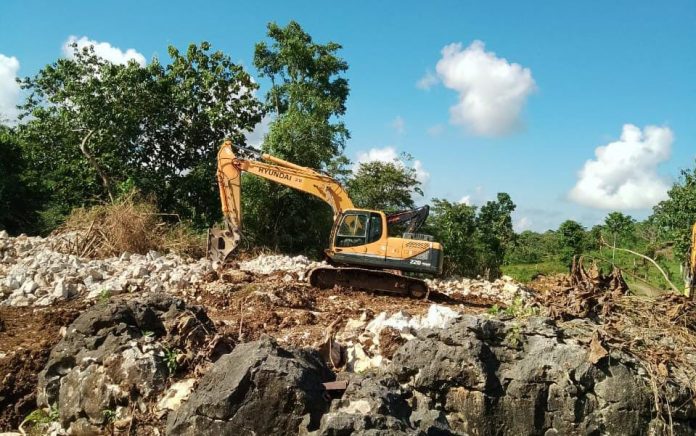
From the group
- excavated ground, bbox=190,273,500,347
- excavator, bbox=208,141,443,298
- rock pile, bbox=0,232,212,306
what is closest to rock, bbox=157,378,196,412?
excavated ground, bbox=190,273,500,347

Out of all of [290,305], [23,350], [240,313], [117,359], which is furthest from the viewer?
[290,305]

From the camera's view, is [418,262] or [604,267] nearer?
[418,262]

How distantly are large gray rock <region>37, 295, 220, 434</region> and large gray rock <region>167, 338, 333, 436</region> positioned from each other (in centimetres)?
90

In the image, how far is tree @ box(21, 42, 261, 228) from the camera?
18875 mm

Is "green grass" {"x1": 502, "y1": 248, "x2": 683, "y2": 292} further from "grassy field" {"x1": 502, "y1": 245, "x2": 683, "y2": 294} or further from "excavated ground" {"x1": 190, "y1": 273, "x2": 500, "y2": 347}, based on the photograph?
"excavated ground" {"x1": 190, "y1": 273, "x2": 500, "y2": 347}

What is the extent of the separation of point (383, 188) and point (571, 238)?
23.2 ft

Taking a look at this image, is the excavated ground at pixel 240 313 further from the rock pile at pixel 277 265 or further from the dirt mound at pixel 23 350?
the rock pile at pixel 277 265

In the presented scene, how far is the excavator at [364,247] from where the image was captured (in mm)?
12102

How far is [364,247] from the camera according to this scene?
488 inches

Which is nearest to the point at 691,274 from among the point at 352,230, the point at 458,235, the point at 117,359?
the point at 352,230

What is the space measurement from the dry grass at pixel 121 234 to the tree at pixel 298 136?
3536mm

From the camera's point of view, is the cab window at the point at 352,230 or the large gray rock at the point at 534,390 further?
the cab window at the point at 352,230

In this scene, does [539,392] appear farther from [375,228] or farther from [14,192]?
[14,192]

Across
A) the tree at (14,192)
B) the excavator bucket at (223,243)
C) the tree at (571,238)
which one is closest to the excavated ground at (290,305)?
the excavator bucket at (223,243)
